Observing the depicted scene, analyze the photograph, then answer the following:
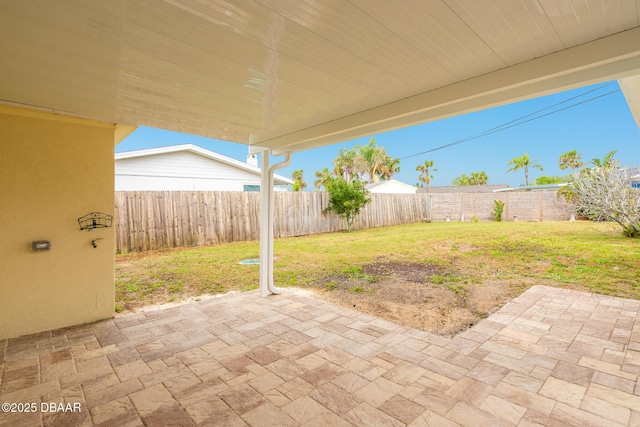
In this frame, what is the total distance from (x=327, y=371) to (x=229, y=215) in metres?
7.30

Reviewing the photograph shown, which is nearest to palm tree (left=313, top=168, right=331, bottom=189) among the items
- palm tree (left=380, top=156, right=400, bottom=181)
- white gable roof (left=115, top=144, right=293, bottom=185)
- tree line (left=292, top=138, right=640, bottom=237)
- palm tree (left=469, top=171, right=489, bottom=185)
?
palm tree (left=380, top=156, right=400, bottom=181)

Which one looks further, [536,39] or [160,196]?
[160,196]

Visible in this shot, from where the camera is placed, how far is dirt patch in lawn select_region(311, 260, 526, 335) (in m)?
3.47

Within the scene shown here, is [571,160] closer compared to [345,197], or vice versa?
[345,197]

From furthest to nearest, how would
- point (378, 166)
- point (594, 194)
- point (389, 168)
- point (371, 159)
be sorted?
point (389, 168) → point (378, 166) → point (371, 159) → point (594, 194)

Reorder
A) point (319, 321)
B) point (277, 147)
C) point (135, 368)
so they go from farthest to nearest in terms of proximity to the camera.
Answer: point (277, 147) → point (319, 321) → point (135, 368)

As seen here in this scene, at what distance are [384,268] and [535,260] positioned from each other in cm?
326

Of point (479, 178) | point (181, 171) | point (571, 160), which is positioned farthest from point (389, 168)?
point (181, 171)

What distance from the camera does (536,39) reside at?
1805mm

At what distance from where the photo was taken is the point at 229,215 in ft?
29.6

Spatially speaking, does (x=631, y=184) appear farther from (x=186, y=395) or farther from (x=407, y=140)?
(x=407, y=140)

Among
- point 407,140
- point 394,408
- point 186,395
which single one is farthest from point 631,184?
point 407,140

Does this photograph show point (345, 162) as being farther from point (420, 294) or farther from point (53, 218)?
point (53, 218)

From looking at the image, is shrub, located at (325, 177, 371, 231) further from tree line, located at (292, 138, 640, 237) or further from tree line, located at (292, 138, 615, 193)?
tree line, located at (292, 138, 615, 193)
